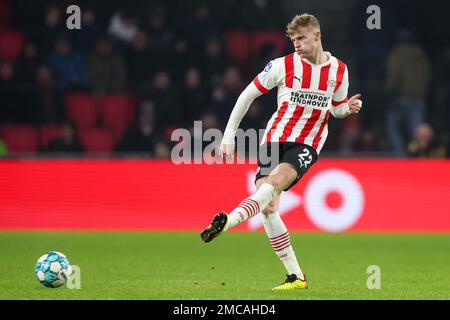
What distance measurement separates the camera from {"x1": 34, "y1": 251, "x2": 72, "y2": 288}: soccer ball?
26.7 ft

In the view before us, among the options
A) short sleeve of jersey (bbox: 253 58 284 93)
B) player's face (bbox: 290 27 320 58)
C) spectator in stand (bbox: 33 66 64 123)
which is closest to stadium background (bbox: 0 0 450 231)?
spectator in stand (bbox: 33 66 64 123)

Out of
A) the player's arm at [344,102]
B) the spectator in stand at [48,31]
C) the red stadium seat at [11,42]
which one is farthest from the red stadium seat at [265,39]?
the player's arm at [344,102]

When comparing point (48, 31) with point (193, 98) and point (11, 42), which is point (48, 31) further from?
point (193, 98)

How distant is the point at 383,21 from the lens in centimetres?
1791

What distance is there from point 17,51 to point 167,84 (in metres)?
2.96

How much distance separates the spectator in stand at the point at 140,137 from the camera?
16.3 m

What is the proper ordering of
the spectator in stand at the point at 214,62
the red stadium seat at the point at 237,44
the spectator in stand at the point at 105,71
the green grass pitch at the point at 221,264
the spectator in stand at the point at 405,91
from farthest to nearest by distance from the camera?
the red stadium seat at the point at 237,44 < the spectator in stand at the point at 214,62 < the spectator in stand at the point at 405,91 < the spectator in stand at the point at 105,71 < the green grass pitch at the point at 221,264

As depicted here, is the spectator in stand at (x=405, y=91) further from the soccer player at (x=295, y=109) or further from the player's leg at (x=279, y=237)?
the player's leg at (x=279, y=237)

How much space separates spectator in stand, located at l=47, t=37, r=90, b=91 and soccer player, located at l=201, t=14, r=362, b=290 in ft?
29.8

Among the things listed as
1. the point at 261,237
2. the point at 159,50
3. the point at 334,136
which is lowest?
the point at 261,237

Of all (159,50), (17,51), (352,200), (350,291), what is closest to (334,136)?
(352,200)

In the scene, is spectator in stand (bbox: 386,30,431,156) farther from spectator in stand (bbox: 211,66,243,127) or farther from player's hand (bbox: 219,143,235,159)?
player's hand (bbox: 219,143,235,159)

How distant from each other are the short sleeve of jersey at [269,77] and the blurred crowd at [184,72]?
778 centimetres
